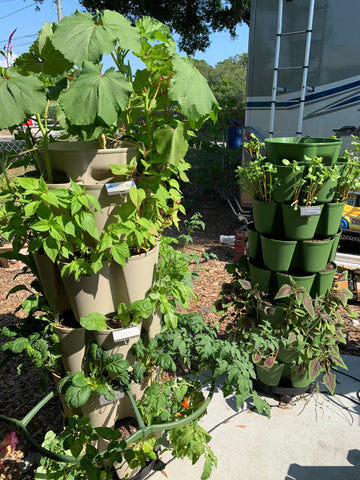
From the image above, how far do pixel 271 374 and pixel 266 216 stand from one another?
3.43 feet

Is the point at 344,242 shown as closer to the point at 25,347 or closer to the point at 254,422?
the point at 254,422

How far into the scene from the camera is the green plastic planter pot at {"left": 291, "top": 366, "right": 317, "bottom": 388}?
2.21m

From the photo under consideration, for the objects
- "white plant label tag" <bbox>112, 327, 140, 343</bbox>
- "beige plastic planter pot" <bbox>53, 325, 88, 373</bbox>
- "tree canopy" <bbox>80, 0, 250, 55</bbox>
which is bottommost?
"beige plastic planter pot" <bbox>53, 325, 88, 373</bbox>

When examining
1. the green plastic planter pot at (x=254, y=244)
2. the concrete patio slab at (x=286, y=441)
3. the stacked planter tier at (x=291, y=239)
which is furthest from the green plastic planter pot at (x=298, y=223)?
the concrete patio slab at (x=286, y=441)

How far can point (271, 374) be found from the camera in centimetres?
229

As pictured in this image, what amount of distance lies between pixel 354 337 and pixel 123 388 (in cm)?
225

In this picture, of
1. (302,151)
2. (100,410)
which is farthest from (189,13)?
(100,410)

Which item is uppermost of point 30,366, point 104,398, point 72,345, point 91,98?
point 91,98

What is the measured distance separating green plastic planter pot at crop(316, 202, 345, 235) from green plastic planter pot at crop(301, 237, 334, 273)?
59 mm

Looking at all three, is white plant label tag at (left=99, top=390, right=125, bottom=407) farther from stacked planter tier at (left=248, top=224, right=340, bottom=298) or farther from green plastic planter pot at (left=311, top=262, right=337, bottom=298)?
green plastic planter pot at (left=311, top=262, right=337, bottom=298)

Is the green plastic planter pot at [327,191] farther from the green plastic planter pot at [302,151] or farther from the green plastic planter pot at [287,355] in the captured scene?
the green plastic planter pot at [287,355]

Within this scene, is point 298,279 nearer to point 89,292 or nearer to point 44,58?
point 89,292

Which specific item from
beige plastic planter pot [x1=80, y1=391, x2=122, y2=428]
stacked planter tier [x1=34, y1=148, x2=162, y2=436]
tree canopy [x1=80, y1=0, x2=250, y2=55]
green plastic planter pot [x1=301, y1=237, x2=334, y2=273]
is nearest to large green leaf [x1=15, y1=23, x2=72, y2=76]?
stacked planter tier [x1=34, y1=148, x2=162, y2=436]

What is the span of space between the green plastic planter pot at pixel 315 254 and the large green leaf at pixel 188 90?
1.16 metres
